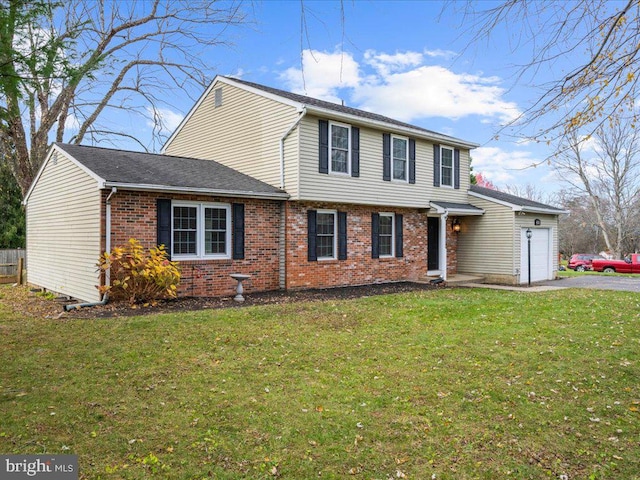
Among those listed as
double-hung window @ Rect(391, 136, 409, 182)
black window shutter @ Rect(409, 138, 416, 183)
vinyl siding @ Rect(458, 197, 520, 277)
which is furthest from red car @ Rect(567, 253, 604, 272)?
double-hung window @ Rect(391, 136, 409, 182)

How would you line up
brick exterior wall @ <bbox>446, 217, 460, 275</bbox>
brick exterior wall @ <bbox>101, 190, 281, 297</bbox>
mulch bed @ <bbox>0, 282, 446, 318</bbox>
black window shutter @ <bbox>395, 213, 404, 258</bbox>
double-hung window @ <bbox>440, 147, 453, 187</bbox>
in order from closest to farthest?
mulch bed @ <bbox>0, 282, 446, 318</bbox> → brick exterior wall @ <bbox>101, 190, 281, 297</bbox> → black window shutter @ <bbox>395, 213, 404, 258</bbox> → double-hung window @ <bbox>440, 147, 453, 187</bbox> → brick exterior wall @ <bbox>446, 217, 460, 275</bbox>

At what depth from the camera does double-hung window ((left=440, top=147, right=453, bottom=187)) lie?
17297 mm

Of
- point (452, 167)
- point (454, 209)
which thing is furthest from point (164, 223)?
point (452, 167)

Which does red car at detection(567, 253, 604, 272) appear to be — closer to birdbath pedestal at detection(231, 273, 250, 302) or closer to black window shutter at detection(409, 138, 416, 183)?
black window shutter at detection(409, 138, 416, 183)

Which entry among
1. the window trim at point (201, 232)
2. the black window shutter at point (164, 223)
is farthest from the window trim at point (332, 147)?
the black window shutter at point (164, 223)

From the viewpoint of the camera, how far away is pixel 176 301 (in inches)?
428

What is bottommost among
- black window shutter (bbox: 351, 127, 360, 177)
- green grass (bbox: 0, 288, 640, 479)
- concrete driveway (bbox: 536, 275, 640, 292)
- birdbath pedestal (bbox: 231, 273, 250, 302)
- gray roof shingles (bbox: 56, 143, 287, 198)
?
green grass (bbox: 0, 288, 640, 479)

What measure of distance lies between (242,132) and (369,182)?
14.6 ft

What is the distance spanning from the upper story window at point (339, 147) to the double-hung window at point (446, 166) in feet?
16.0

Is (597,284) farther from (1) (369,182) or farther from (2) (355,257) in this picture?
(1) (369,182)

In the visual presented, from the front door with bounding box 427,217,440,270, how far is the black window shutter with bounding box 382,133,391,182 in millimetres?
3716

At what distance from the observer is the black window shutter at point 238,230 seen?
1247 centimetres

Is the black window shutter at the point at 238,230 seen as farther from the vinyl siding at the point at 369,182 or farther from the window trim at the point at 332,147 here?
the window trim at the point at 332,147

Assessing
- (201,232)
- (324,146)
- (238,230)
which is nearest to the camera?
(201,232)
